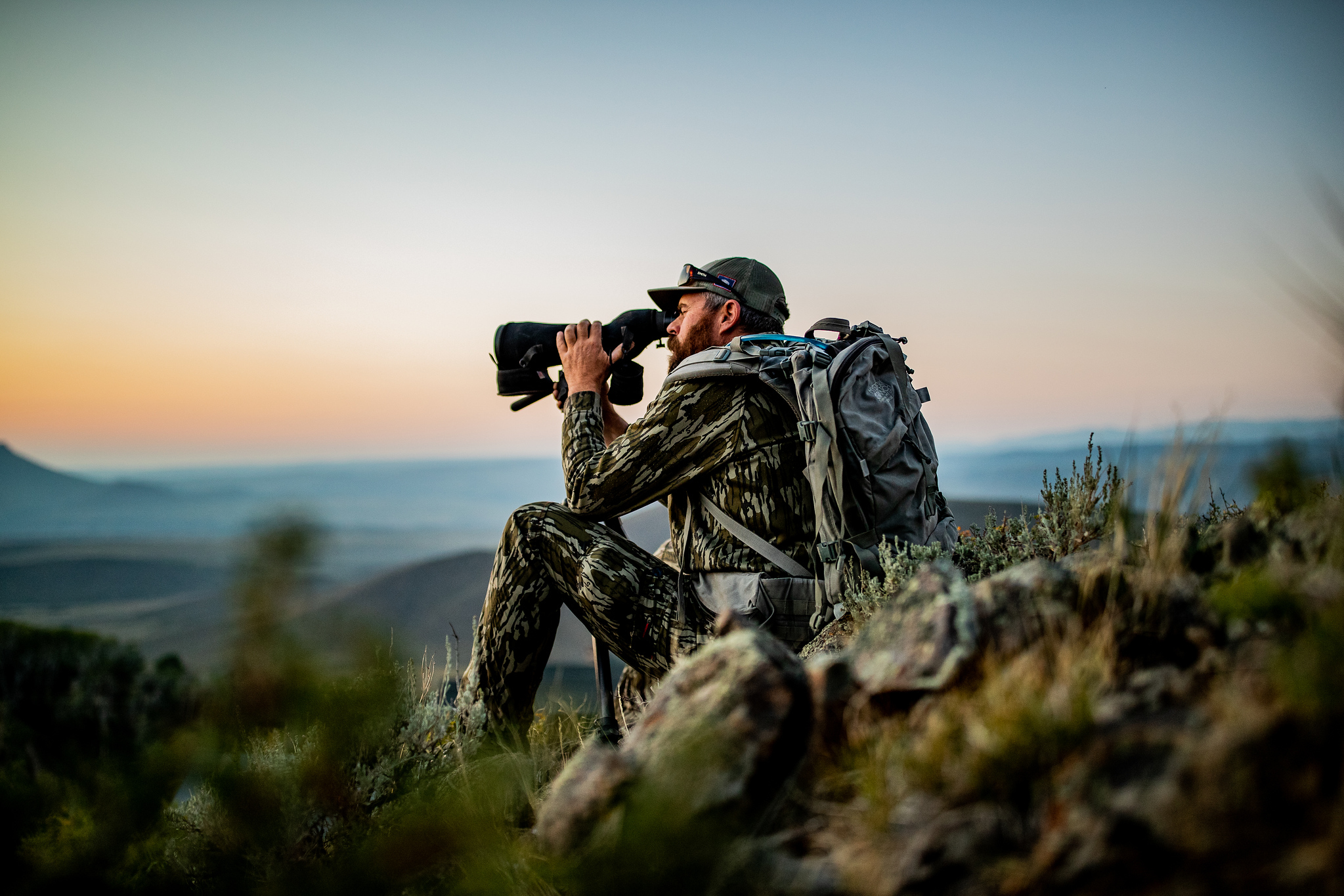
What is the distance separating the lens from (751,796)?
1.94 meters

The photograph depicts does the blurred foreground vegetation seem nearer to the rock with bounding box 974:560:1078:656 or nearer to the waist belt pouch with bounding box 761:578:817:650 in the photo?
the rock with bounding box 974:560:1078:656

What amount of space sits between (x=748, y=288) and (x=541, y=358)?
40.6 inches

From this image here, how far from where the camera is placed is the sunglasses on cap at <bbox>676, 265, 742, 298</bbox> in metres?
4.06

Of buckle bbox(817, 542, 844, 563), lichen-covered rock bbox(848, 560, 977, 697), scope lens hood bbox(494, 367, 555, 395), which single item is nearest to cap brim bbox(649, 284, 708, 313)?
scope lens hood bbox(494, 367, 555, 395)

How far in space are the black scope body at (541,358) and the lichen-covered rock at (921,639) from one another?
2.03 m

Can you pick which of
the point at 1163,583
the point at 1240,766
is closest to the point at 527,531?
the point at 1163,583

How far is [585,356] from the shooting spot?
3.93 m

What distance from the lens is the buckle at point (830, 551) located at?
3236 mm

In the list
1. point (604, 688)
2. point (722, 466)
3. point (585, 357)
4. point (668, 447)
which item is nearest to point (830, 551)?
point (722, 466)

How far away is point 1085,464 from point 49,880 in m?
3.73

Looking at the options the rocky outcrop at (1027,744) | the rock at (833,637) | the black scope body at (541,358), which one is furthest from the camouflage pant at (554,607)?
the rocky outcrop at (1027,744)

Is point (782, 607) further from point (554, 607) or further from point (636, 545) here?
point (554, 607)

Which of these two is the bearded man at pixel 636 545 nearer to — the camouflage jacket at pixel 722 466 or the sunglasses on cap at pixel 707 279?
the camouflage jacket at pixel 722 466

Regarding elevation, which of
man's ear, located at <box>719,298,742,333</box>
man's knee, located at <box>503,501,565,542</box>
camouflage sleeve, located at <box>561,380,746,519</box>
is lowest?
man's knee, located at <box>503,501,565,542</box>
